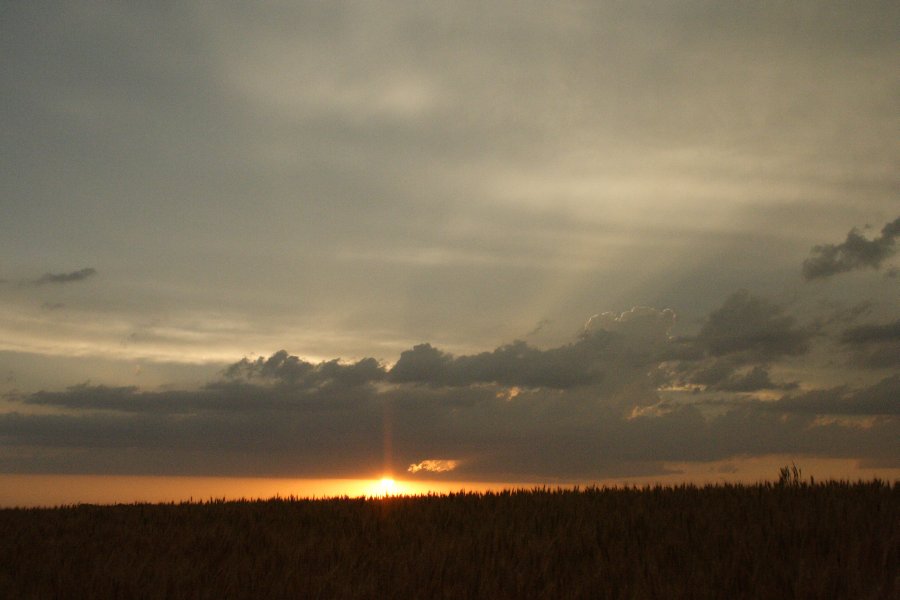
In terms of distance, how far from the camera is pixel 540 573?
11680 millimetres

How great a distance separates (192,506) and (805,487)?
14.7 meters

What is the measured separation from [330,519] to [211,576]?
4.73 meters

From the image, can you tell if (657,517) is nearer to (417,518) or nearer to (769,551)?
(769,551)

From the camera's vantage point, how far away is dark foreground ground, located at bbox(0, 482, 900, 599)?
11023mm

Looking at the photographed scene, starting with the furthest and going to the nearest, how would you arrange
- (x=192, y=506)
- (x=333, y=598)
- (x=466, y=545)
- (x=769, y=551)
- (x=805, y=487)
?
(x=192, y=506), (x=805, y=487), (x=466, y=545), (x=769, y=551), (x=333, y=598)

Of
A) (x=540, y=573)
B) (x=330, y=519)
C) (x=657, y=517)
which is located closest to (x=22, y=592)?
(x=330, y=519)

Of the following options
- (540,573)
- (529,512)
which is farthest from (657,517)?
(540,573)

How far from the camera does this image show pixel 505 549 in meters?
13.1

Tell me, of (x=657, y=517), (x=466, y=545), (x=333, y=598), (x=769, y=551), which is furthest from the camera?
(x=657, y=517)

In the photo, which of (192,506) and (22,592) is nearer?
(22,592)

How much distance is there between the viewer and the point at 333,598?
36.6 feet

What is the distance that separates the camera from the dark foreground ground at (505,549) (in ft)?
36.2

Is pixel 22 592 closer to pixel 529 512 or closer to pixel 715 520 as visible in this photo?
pixel 529 512

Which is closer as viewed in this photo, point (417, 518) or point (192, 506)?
point (417, 518)
